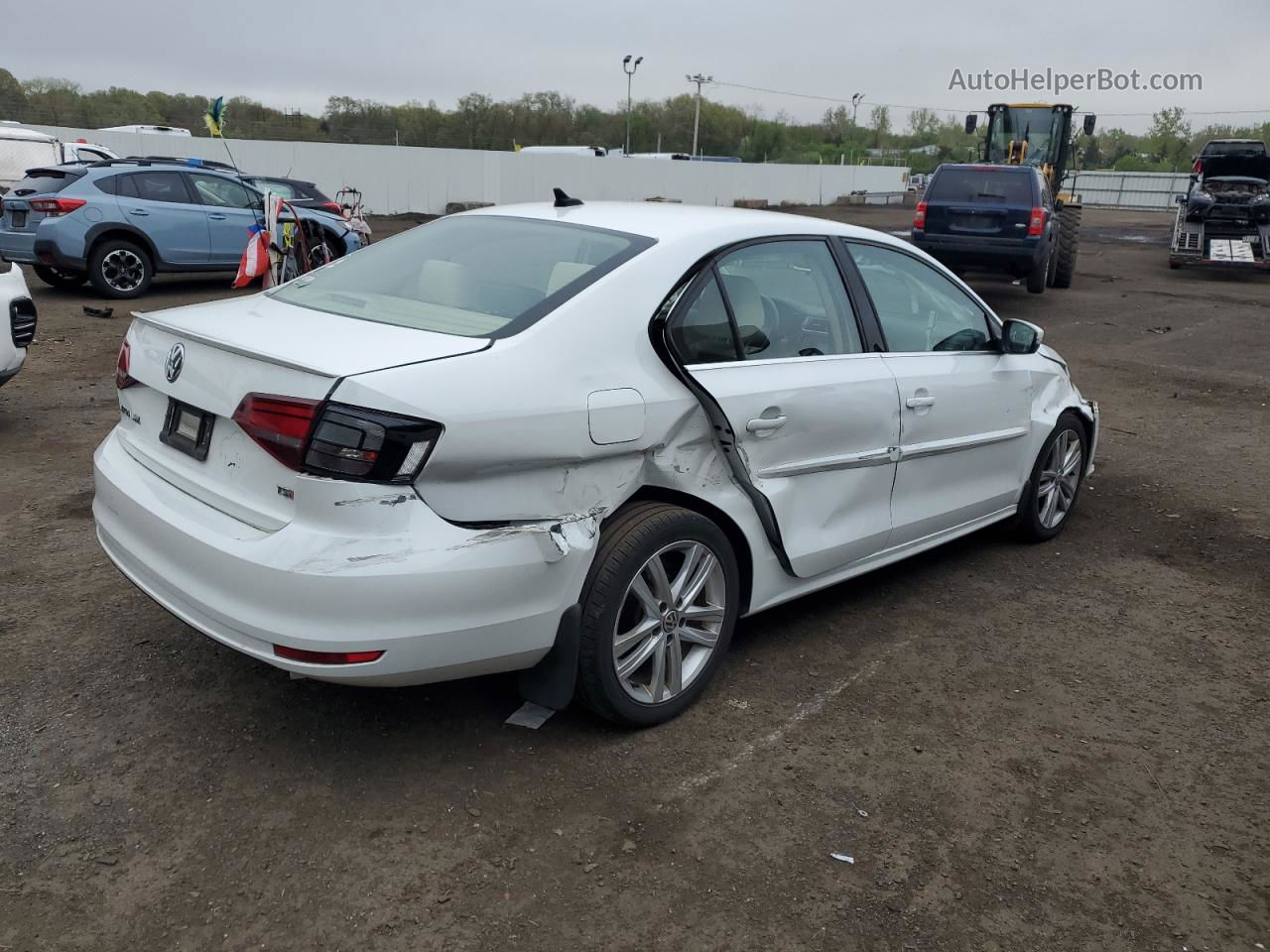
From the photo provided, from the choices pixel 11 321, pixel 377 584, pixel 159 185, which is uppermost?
pixel 159 185

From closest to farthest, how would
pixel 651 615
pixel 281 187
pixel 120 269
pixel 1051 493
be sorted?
1. pixel 651 615
2. pixel 1051 493
3. pixel 120 269
4. pixel 281 187

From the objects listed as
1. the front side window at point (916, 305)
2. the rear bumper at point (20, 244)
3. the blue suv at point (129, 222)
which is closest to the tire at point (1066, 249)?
the blue suv at point (129, 222)

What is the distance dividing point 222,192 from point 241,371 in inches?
470

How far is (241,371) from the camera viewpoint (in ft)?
9.37

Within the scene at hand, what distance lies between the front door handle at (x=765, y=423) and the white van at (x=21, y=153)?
1895cm

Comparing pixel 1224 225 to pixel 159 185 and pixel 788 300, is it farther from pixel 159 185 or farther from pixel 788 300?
pixel 788 300

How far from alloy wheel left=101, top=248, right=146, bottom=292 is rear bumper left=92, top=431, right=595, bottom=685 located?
11.0m

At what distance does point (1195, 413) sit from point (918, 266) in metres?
5.17

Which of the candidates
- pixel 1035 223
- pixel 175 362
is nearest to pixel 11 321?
pixel 175 362

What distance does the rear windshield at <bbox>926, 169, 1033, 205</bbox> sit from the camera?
14406 mm

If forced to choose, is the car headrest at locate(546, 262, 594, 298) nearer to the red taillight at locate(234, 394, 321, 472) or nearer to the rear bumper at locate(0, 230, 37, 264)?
the red taillight at locate(234, 394, 321, 472)

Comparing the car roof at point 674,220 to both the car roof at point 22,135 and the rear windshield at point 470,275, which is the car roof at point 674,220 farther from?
the car roof at point 22,135

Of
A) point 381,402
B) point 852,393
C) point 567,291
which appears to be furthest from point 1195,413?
point 381,402

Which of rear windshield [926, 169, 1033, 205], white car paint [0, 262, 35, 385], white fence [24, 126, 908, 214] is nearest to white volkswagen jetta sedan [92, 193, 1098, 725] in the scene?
white car paint [0, 262, 35, 385]
